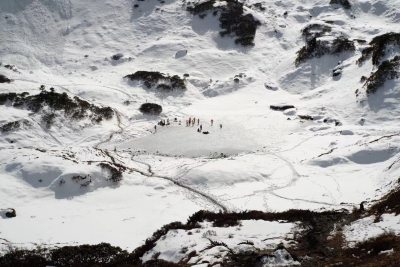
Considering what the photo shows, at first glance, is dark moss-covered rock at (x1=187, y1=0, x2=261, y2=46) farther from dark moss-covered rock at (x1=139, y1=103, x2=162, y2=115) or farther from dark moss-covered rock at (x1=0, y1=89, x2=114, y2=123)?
dark moss-covered rock at (x1=0, y1=89, x2=114, y2=123)

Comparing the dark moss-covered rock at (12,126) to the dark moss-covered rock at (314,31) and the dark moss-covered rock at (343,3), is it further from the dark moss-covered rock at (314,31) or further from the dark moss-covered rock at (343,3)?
the dark moss-covered rock at (343,3)

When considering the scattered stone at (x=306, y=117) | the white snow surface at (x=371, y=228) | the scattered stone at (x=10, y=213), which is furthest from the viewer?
the scattered stone at (x=306, y=117)

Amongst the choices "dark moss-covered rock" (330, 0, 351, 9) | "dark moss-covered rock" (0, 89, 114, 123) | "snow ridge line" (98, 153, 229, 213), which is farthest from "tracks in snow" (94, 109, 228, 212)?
"dark moss-covered rock" (330, 0, 351, 9)

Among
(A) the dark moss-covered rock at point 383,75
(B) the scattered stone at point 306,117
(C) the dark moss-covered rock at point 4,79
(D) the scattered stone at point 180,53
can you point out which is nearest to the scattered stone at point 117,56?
(D) the scattered stone at point 180,53

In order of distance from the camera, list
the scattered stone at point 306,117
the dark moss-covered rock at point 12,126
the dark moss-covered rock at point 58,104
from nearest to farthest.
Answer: the dark moss-covered rock at point 12,126
the dark moss-covered rock at point 58,104
the scattered stone at point 306,117

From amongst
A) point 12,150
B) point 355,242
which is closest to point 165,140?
point 12,150

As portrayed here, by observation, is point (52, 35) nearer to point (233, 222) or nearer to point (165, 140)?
point (165, 140)
